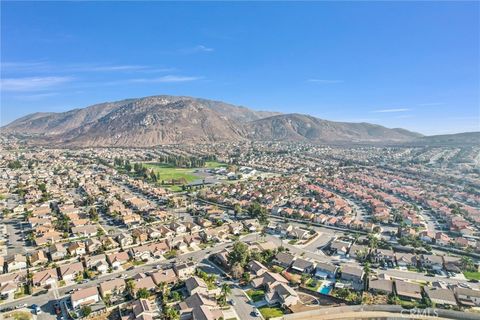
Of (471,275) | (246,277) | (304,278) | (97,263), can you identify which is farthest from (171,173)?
(471,275)

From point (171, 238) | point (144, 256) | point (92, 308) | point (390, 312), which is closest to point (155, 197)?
point (171, 238)

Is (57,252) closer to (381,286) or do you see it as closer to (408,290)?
(381,286)

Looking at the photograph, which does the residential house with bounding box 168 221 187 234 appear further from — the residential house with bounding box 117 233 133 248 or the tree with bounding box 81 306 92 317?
the tree with bounding box 81 306 92 317

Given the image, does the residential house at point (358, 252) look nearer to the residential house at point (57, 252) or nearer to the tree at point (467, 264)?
the tree at point (467, 264)

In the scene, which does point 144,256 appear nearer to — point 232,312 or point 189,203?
point 232,312

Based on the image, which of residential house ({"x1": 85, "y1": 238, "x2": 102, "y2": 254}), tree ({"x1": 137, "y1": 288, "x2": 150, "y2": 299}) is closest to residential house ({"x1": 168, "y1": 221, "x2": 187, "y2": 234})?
residential house ({"x1": 85, "y1": 238, "x2": 102, "y2": 254})
